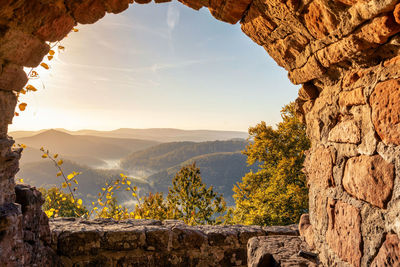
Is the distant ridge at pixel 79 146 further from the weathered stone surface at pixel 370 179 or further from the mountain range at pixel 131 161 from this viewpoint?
the weathered stone surface at pixel 370 179

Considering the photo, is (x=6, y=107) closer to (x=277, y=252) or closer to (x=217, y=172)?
(x=277, y=252)

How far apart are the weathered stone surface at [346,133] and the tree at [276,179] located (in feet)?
32.5

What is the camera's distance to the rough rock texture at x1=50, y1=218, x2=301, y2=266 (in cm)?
285

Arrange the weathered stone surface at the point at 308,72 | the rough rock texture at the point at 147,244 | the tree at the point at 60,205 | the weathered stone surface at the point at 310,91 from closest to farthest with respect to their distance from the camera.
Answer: the weathered stone surface at the point at 308,72
the weathered stone surface at the point at 310,91
the rough rock texture at the point at 147,244
the tree at the point at 60,205

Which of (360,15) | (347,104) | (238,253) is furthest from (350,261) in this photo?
(238,253)

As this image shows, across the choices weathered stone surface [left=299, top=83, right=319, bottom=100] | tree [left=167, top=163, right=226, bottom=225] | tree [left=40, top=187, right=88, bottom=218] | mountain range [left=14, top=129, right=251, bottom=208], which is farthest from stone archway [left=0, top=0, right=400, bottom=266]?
mountain range [left=14, top=129, right=251, bottom=208]

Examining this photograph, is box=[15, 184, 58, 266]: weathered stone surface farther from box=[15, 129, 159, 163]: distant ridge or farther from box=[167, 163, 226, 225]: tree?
box=[15, 129, 159, 163]: distant ridge

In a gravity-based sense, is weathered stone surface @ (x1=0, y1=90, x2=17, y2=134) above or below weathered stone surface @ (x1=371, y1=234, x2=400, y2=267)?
above

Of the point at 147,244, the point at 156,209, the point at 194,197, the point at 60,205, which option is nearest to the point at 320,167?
the point at 147,244

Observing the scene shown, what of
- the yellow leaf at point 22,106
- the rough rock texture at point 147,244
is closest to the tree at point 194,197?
the rough rock texture at point 147,244

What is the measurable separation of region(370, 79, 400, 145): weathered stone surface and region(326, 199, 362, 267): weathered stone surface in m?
0.45

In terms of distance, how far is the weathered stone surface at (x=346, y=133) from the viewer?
137 cm

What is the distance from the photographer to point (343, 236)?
1425mm

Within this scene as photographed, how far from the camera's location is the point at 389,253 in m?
1.10
